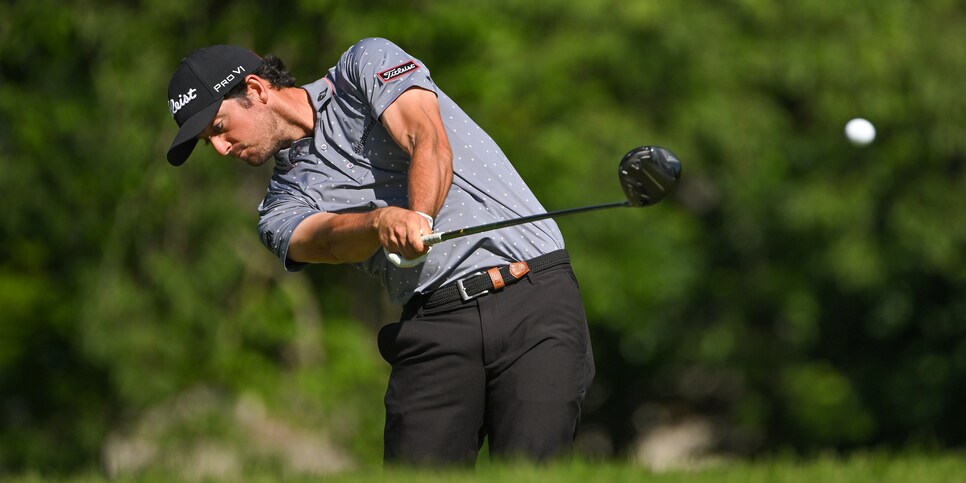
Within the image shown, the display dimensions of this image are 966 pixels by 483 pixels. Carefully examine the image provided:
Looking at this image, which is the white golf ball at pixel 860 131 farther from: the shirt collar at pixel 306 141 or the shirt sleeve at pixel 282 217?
the shirt sleeve at pixel 282 217

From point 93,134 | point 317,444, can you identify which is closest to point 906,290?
point 317,444

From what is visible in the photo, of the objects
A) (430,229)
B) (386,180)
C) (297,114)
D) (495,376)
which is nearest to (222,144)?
(297,114)

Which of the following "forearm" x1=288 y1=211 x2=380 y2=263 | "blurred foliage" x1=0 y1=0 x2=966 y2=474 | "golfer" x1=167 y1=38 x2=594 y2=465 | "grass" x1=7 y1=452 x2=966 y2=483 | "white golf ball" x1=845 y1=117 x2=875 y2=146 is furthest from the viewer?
"blurred foliage" x1=0 y1=0 x2=966 y2=474

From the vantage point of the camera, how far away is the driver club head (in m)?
4.62

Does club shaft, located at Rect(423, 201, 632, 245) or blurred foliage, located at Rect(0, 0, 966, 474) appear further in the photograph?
blurred foliage, located at Rect(0, 0, 966, 474)

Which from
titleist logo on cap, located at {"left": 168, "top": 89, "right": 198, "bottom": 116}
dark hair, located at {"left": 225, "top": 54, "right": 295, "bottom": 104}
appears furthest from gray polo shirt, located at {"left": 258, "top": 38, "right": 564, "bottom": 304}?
titleist logo on cap, located at {"left": 168, "top": 89, "right": 198, "bottom": 116}

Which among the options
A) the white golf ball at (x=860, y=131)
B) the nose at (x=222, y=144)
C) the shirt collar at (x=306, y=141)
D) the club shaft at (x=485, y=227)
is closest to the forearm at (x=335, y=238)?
the club shaft at (x=485, y=227)

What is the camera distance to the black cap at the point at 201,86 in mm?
5039

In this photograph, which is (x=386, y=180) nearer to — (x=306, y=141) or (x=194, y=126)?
(x=306, y=141)

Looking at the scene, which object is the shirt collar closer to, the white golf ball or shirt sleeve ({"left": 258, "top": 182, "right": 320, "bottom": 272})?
shirt sleeve ({"left": 258, "top": 182, "right": 320, "bottom": 272})

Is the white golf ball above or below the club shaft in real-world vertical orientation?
below

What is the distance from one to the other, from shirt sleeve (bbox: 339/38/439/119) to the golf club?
52 centimetres

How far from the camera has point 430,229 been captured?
181 inches

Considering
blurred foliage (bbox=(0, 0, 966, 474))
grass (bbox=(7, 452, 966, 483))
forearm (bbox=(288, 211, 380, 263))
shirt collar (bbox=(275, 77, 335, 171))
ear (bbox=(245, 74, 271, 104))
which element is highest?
ear (bbox=(245, 74, 271, 104))
